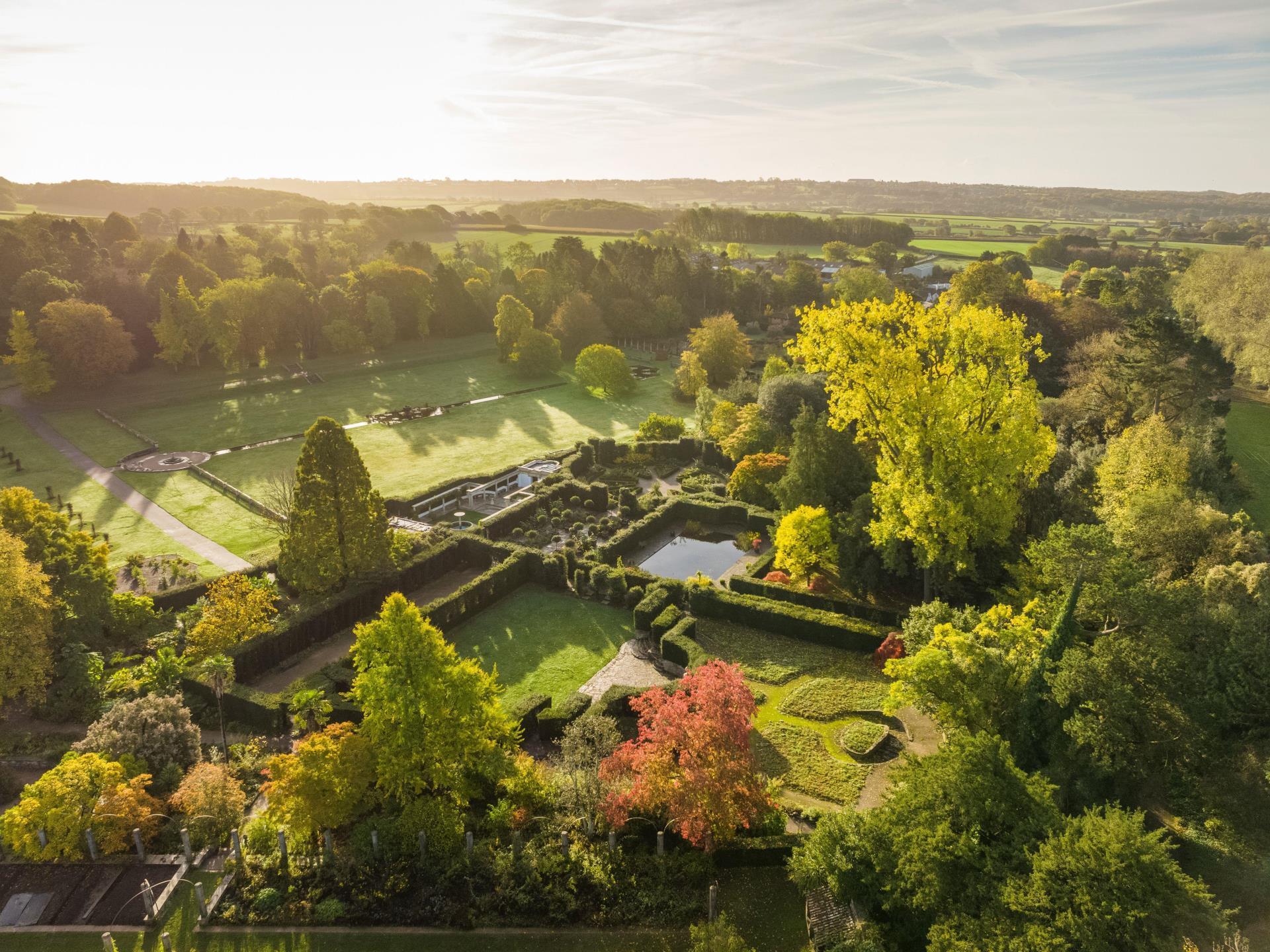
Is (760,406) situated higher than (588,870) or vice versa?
(760,406)

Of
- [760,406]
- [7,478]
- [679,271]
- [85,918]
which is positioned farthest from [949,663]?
[679,271]

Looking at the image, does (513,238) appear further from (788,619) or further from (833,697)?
(833,697)

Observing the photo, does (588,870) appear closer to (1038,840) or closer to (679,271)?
(1038,840)

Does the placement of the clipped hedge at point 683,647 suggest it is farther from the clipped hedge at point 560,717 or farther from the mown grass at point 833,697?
the clipped hedge at point 560,717

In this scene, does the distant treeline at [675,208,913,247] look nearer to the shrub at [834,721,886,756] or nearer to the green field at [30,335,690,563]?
the green field at [30,335,690,563]

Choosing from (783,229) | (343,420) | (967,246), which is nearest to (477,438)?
(343,420)

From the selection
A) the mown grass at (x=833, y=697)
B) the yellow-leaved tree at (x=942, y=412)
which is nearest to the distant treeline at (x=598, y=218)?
the yellow-leaved tree at (x=942, y=412)
